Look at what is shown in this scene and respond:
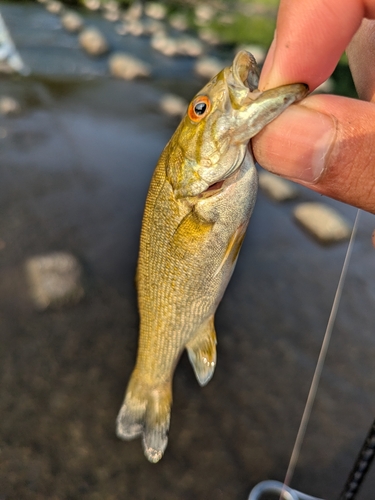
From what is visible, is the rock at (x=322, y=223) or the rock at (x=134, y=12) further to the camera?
the rock at (x=134, y=12)

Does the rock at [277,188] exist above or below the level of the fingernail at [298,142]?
below

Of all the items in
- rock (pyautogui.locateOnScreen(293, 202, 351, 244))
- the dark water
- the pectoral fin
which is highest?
the pectoral fin

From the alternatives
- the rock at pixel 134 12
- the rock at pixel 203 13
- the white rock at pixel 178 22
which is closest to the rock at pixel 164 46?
the rock at pixel 134 12

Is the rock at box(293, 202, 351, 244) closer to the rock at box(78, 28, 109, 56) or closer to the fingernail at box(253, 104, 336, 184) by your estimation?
the fingernail at box(253, 104, 336, 184)

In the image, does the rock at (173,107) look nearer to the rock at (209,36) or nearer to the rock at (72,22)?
the rock at (72,22)

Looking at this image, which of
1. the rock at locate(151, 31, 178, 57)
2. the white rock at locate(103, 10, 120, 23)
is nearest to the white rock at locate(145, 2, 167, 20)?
the white rock at locate(103, 10, 120, 23)

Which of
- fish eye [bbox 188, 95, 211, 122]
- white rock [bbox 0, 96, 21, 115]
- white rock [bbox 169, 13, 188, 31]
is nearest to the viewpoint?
fish eye [bbox 188, 95, 211, 122]
